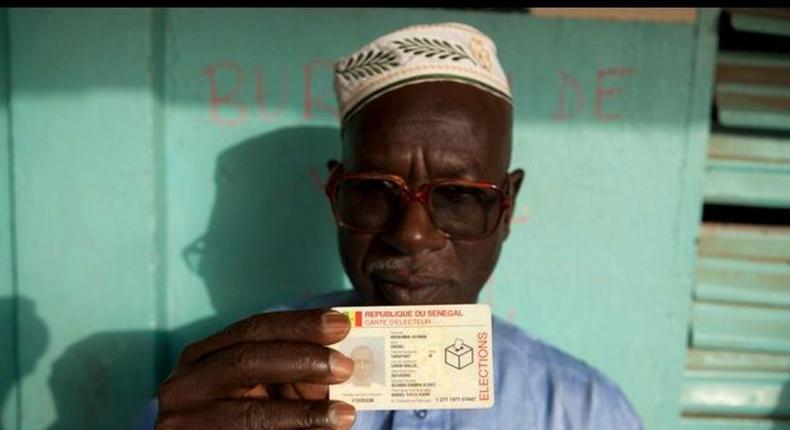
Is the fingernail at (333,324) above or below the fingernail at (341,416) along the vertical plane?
above

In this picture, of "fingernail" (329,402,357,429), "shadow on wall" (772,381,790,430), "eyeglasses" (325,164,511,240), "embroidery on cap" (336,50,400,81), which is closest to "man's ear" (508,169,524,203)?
"eyeglasses" (325,164,511,240)

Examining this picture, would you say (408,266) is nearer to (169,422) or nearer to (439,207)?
(439,207)

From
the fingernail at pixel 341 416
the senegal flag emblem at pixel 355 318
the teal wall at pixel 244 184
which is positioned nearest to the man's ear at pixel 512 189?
the teal wall at pixel 244 184

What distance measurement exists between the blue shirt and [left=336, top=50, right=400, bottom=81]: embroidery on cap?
0.69 m

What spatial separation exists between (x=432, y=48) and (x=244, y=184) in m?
0.75

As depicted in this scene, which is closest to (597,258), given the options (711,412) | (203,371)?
(711,412)

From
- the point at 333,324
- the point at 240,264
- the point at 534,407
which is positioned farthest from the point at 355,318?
the point at 240,264

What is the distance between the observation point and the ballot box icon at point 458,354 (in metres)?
1.21

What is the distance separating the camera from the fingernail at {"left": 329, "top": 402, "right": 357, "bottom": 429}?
43.8 inches

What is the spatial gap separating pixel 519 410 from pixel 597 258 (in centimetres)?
69

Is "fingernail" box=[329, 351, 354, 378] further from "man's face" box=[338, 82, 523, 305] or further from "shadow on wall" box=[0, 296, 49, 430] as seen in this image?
"shadow on wall" box=[0, 296, 49, 430]

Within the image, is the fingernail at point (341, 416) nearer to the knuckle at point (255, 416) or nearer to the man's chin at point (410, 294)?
the knuckle at point (255, 416)

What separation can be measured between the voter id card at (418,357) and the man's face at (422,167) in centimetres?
20

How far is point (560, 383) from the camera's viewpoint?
1514mm
